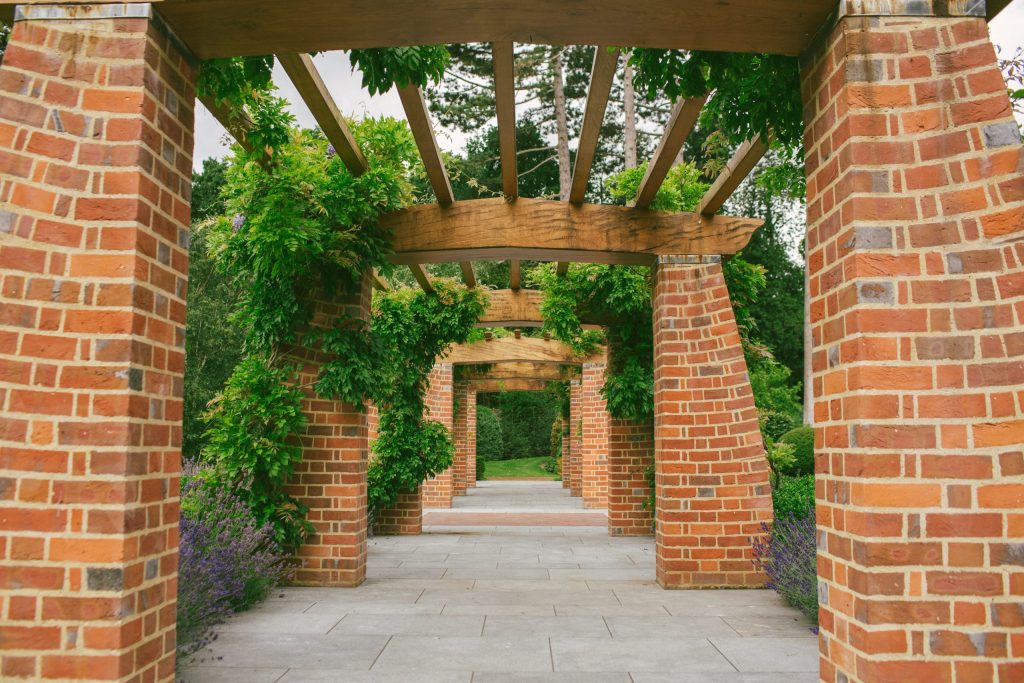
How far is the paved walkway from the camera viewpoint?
12.6ft

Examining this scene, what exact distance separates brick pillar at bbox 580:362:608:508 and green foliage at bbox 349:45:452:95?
391 inches

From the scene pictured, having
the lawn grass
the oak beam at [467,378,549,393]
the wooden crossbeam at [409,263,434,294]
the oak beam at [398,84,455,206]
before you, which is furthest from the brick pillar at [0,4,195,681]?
→ the lawn grass

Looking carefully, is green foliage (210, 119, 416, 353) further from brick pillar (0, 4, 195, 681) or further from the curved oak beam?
brick pillar (0, 4, 195, 681)

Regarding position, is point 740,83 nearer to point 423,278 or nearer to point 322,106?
point 322,106

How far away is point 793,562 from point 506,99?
3.64m

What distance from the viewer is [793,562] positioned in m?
5.25

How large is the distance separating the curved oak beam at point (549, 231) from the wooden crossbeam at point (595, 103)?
23.8 inches

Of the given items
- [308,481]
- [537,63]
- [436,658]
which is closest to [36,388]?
[436,658]

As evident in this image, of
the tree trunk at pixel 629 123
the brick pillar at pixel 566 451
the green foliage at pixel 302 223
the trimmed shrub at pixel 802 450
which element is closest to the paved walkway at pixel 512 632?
the green foliage at pixel 302 223

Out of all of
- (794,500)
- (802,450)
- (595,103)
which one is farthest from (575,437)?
(595,103)

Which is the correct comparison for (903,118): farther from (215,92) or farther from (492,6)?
(215,92)

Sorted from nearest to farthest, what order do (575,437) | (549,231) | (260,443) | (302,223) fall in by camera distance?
(302,223) → (260,443) → (549,231) → (575,437)

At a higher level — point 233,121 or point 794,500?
point 233,121

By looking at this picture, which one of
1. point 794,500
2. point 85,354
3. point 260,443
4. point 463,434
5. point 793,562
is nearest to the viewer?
point 85,354
